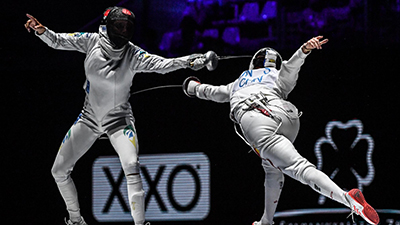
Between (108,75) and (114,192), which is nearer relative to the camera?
(108,75)

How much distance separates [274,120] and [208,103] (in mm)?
→ 1765

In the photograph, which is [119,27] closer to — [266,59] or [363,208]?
[266,59]

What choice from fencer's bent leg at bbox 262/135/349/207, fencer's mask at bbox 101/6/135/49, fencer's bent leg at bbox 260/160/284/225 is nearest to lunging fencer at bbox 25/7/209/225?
fencer's mask at bbox 101/6/135/49

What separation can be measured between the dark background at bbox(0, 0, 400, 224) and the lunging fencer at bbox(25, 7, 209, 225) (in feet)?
4.85

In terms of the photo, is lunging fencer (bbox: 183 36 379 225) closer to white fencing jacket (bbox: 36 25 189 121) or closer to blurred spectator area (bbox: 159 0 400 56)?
white fencing jacket (bbox: 36 25 189 121)

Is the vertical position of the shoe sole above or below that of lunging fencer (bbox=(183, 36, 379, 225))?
below

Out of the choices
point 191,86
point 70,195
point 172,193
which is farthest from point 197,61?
point 172,193

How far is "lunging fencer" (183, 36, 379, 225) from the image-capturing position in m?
2.96

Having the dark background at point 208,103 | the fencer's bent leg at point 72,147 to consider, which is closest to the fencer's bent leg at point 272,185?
the dark background at point 208,103

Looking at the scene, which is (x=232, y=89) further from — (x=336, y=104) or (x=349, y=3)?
(x=349, y=3)

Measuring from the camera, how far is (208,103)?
4961mm

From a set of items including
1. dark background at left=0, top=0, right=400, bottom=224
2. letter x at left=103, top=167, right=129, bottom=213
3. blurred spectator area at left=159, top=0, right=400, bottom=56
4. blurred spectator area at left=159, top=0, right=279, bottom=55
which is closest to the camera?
dark background at left=0, top=0, right=400, bottom=224

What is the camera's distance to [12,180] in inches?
209

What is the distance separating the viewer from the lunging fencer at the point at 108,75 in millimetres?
3436
